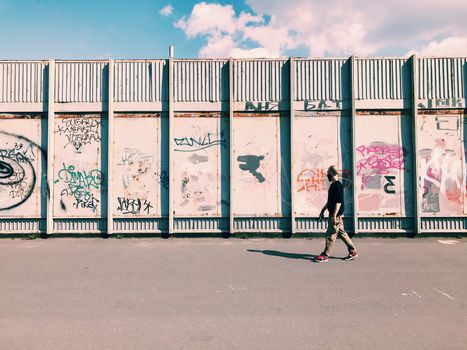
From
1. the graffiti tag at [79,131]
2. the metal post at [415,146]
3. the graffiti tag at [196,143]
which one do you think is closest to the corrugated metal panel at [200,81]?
the graffiti tag at [196,143]

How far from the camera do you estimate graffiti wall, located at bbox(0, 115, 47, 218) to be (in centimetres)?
848

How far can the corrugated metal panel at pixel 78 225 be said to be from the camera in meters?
8.48

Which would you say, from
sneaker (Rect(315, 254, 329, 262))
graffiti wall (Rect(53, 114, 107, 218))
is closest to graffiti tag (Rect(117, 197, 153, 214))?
graffiti wall (Rect(53, 114, 107, 218))

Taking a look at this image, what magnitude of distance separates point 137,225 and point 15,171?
11.4 ft

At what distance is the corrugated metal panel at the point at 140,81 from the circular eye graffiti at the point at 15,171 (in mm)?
2770

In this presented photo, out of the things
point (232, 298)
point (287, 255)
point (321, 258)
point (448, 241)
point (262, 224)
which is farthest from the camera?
point (262, 224)

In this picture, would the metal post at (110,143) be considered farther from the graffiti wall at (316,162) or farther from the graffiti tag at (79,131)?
the graffiti wall at (316,162)

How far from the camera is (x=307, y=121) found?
8.48 m

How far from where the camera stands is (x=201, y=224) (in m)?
8.48

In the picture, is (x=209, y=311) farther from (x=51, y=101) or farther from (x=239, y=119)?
(x=51, y=101)

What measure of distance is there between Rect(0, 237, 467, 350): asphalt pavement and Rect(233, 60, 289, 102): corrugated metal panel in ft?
12.9

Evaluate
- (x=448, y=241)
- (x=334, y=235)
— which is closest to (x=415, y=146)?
(x=448, y=241)

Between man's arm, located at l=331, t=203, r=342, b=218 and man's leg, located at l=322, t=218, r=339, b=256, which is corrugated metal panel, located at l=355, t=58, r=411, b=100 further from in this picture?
man's leg, located at l=322, t=218, r=339, b=256

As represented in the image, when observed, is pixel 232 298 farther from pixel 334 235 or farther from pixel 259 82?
pixel 259 82
